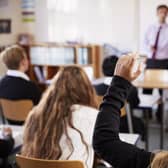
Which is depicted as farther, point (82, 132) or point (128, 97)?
point (128, 97)

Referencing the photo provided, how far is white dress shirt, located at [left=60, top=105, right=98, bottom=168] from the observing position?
1.92 meters

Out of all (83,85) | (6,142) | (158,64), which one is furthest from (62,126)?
(158,64)

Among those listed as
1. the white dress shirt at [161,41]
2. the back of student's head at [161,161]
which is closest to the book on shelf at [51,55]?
the white dress shirt at [161,41]

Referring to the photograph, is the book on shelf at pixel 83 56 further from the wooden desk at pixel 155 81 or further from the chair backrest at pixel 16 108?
the chair backrest at pixel 16 108

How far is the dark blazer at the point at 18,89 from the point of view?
3.33m

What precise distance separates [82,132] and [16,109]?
1430 mm

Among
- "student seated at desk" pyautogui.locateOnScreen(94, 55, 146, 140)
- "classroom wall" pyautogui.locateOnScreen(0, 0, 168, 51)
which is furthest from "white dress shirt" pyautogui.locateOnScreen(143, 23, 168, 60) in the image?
"student seated at desk" pyautogui.locateOnScreen(94, 55, 146, 140)

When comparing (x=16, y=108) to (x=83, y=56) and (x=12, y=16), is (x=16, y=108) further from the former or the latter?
(x=12, y=16)

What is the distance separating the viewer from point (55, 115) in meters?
1.97

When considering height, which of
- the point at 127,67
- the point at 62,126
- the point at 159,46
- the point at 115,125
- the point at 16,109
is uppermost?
the point at 127,67

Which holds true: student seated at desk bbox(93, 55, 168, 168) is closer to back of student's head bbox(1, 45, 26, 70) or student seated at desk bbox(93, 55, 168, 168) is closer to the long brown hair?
the long brown hair

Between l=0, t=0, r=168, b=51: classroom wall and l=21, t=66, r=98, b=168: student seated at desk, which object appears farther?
l=0, t=0, r=168, b=51: classroom wall

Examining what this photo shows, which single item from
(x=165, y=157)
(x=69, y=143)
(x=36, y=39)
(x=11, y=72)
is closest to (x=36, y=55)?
(x=36, y=39)

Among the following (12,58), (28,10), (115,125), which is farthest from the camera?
(28,10)
